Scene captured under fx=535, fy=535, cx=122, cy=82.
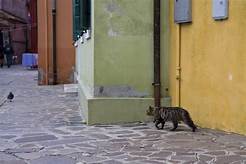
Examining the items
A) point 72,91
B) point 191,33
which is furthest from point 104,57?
point 72,91

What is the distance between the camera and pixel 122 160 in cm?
639

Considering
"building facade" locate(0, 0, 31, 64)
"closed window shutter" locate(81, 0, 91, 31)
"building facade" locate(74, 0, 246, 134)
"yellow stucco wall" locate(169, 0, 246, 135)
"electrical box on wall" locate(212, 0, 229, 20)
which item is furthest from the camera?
"building facade" locate(0, 0, 31, 64)

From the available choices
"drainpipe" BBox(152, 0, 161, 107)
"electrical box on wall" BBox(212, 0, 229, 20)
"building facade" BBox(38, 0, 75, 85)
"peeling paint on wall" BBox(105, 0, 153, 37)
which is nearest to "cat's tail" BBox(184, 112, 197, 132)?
"drainpipe" BBox(152, 0, 161, 107)

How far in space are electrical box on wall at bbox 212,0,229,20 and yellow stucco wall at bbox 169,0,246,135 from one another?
7 centimetres

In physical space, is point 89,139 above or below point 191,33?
below

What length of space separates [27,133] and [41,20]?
11767mm

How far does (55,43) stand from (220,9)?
12237mm

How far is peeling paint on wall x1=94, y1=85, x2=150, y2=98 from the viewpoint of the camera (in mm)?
9164

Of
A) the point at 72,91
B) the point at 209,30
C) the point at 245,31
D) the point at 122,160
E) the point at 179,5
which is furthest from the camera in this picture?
the point at 72,91

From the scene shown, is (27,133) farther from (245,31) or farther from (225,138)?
(245,31)

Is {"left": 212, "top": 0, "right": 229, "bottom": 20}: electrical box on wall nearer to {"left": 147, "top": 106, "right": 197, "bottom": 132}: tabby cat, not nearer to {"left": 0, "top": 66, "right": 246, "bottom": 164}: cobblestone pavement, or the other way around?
{"left": 147, "top": 106, "right": 197, "bottom": 132}: tabby cat

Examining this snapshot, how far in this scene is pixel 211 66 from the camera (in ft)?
26.9

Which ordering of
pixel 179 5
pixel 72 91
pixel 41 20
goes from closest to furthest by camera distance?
pixel 179 5, pixel 72 91, pixel 41 20

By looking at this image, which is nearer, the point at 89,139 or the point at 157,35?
the point at 89,139
